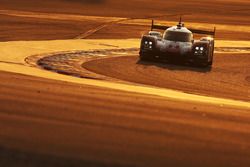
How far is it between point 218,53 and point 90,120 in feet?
76.6

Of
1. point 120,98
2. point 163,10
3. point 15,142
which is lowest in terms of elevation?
point 163,10

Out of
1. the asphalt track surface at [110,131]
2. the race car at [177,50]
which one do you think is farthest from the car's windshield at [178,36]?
the asphalt track surface at [110,131]

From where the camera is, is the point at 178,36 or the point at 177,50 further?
the point at 178,36

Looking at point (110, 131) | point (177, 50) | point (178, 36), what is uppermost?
point (110, 131)

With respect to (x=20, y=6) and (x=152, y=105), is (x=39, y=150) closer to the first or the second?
(x=152, y=105)

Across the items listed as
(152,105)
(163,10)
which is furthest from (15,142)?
(163,10)

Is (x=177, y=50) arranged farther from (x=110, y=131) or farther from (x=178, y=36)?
(x=110, y=131)

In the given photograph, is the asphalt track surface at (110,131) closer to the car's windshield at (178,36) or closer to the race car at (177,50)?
the race car at (177,50)

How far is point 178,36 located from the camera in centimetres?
2581

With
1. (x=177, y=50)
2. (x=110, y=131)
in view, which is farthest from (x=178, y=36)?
(x=110, y=131)

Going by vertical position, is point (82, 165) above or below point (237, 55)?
above

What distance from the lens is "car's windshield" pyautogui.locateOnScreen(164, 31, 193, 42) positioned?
2567cm

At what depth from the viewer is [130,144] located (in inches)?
276

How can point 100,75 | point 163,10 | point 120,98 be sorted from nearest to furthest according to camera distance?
point 120,98 → point 100,75 → point 163,10
